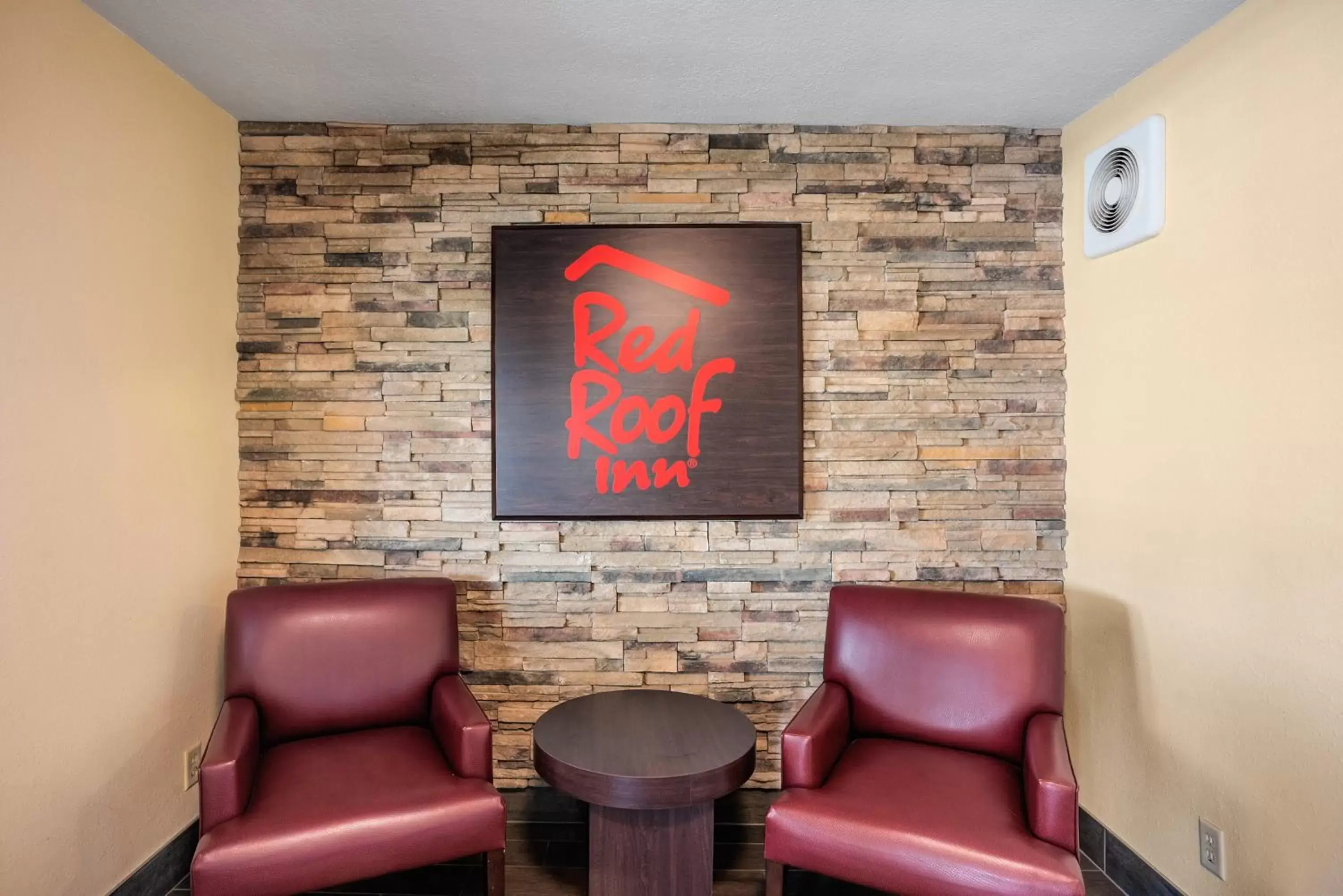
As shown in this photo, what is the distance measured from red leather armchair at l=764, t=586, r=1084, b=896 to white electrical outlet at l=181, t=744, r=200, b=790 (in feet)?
6.12

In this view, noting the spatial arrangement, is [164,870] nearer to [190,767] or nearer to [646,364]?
[190,767]

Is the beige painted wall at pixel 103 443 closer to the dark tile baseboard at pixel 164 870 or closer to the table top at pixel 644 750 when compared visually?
the dark tile baseboard at pixel 164 870

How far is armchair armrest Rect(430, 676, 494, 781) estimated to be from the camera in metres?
1.93

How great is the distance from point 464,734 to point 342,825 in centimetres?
35

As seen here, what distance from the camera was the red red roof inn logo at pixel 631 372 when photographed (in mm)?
A: 2520

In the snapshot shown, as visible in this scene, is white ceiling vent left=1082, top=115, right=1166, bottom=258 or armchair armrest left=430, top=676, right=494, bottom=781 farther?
white ceiling vent left=1082, top=115, right=1166, bottom=258

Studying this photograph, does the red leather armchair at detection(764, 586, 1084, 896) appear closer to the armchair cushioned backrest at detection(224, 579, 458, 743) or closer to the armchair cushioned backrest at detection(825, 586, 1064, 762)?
the armchair cushioned backrest at detection(825, 586, 1064, 762)

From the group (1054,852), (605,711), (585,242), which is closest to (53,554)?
(605,711)

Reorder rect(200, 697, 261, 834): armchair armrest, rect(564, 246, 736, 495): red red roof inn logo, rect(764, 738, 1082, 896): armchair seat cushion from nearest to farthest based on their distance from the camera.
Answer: rect(764, 738, 1082, 896): armchair seat cushion → rect(200, 697, 261, 834): armchair armrest → rect(564, 246, 736, 495): red red roof inn logo

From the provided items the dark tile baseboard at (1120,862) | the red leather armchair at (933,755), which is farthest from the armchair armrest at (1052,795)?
the dark tile baseboard at (1120,862)

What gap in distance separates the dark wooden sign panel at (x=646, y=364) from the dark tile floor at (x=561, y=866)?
3.57 feet

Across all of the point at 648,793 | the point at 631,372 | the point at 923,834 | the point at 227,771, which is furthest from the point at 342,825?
the point at 631,372

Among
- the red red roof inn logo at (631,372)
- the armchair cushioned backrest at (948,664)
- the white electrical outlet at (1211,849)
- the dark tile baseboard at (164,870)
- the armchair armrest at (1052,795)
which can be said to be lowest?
the dark tile baseboard at (164,870)

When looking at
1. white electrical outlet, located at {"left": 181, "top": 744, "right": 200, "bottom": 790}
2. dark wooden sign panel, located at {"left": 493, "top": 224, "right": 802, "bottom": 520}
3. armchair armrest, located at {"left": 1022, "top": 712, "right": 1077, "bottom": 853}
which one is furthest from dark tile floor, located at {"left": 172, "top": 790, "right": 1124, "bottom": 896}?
dark wooden sign panel, located at {"left": 493, "top": 224, "right": 802, "bottom": 520}
